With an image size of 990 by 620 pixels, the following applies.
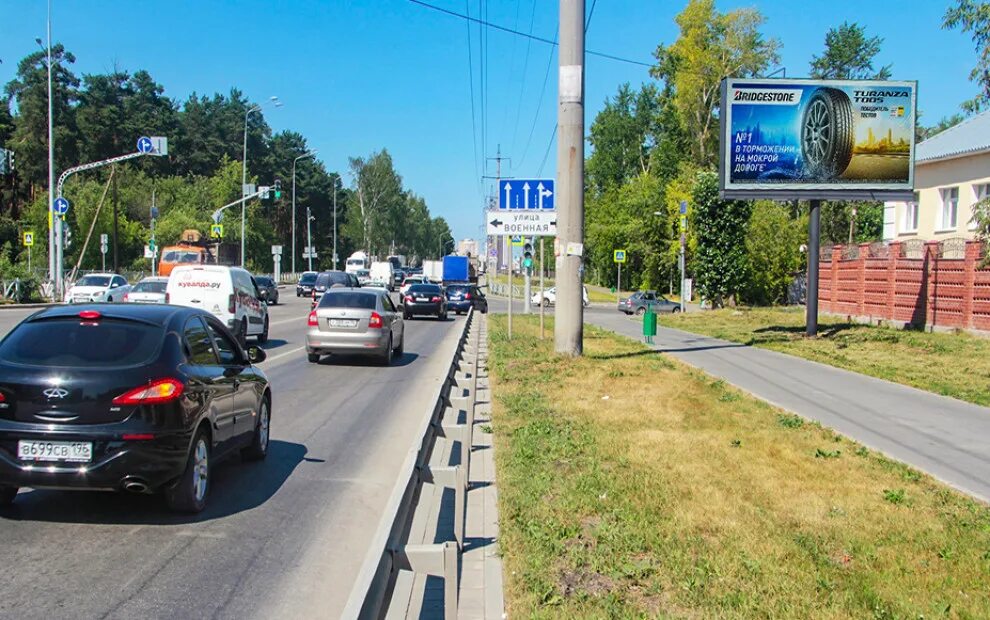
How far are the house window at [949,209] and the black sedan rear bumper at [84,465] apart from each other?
34.8 meters

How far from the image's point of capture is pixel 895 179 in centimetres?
2667

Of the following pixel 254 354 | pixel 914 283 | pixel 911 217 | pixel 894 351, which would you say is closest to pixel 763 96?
pixel 894 351

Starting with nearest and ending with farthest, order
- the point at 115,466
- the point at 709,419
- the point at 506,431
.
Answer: the point at 115,466, the point at 506,431, the point at 709,419

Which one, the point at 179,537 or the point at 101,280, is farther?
the point at 101,280

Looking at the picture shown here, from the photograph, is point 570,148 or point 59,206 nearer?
point 570,148

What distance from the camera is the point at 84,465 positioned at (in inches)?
253

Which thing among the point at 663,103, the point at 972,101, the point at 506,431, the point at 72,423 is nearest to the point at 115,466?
the point at 72,423

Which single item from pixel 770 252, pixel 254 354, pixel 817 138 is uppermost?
pixel 817 138

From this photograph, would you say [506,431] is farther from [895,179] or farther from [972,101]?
[895,179]

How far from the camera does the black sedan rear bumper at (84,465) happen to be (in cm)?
Result: 642

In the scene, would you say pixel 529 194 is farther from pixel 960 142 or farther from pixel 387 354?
pixel 960 142

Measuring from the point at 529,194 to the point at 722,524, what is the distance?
16091mm

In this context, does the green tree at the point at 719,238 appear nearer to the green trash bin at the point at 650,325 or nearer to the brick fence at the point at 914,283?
the brick fence at the point at 914,283

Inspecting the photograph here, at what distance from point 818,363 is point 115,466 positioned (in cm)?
1798
